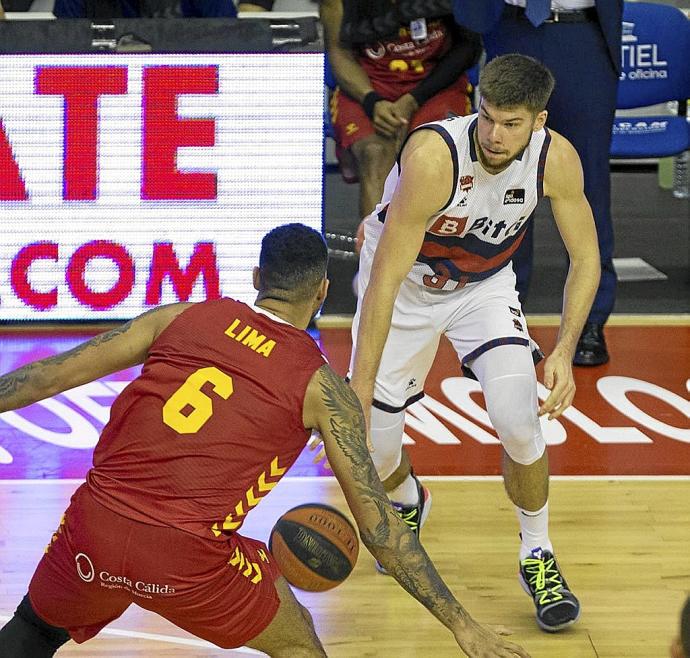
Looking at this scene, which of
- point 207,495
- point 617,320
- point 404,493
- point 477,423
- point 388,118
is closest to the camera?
point 207,495

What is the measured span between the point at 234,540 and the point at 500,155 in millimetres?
1558

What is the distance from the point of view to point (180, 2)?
316 inches

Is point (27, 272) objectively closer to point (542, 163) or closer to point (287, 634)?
point (542, 163)

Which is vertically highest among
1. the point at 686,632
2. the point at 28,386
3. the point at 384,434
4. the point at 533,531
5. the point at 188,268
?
the point at 686,632

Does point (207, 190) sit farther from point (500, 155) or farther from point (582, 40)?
point (500, 155)

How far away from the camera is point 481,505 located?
5332 mm

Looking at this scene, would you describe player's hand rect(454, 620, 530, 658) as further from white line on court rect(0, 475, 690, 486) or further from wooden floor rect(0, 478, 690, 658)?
white line on court rect(0, 475, 690, 486)

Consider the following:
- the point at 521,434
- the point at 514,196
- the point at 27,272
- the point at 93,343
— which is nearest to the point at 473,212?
the point at 514,196

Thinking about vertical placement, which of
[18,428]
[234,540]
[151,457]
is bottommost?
[18,428]

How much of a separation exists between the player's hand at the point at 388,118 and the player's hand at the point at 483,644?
444 cm

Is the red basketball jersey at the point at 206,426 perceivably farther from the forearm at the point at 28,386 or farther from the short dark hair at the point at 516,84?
the short dark hair at the point at 516,84

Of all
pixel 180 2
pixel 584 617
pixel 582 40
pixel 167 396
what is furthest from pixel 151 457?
pixel 180 2

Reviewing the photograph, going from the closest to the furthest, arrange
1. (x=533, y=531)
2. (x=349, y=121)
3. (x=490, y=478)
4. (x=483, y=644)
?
(x=483, y=644), (x=533, y=531), (x=490, y=478), (x=349, y=121)

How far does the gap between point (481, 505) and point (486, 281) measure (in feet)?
3.39
